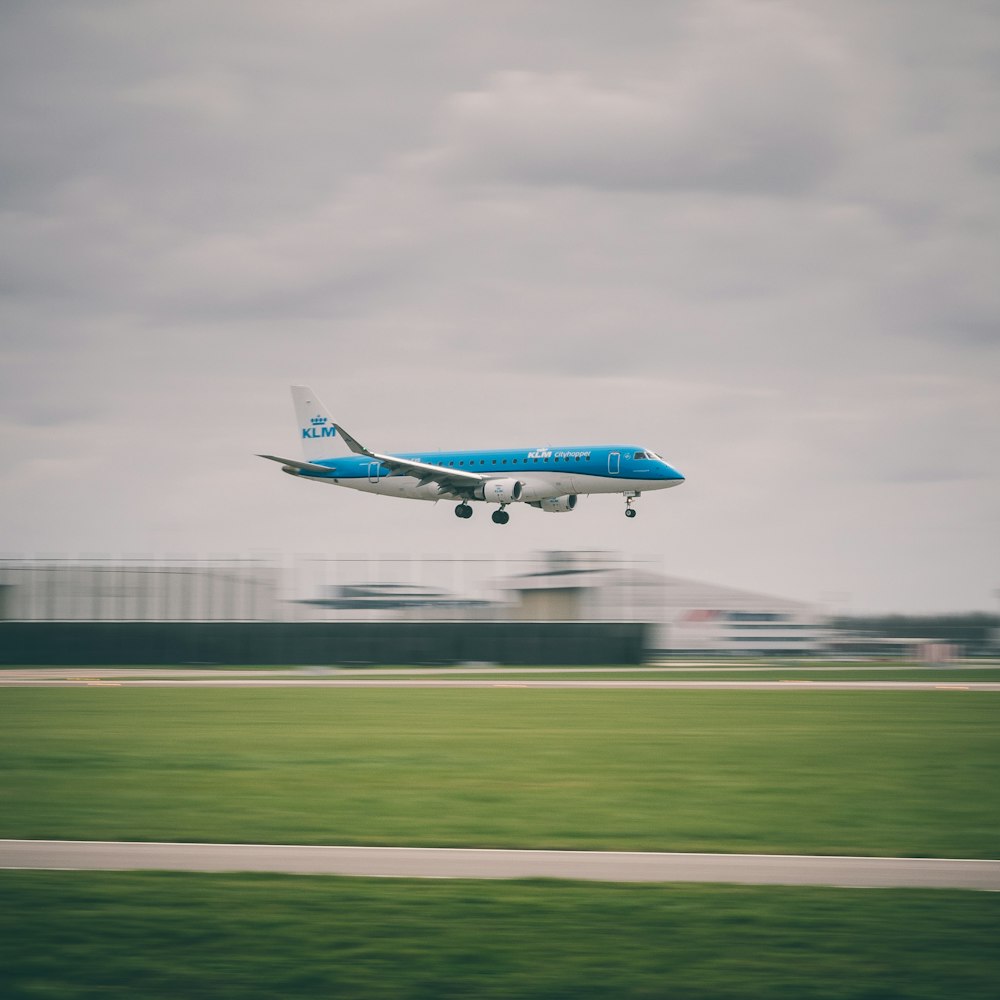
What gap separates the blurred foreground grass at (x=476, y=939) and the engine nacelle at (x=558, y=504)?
50.4m

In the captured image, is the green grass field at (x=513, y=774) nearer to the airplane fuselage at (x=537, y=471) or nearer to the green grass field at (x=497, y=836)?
the green grass field at (x=497, y=836)

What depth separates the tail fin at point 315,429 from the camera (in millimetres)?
70562

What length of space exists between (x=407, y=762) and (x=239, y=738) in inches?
173

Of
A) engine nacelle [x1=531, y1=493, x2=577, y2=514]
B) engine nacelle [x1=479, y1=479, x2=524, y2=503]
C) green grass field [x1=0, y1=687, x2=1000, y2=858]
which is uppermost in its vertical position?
engine nacelle [x1=479, y1=479, x2=524, y2=503]

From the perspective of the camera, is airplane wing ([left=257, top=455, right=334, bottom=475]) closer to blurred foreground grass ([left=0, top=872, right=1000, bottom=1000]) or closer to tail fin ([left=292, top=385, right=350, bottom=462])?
tail fin ([left=292, top=385, right=350, bottom=462])

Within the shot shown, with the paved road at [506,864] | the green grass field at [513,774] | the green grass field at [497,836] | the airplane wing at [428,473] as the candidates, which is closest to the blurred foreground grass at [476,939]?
the green grass field at [497,836]

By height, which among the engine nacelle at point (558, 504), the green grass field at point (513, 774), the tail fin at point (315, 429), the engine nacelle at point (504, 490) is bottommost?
the green grass field at point (513, 774)

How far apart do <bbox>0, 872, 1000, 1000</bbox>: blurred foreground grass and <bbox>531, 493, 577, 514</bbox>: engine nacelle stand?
165 ft

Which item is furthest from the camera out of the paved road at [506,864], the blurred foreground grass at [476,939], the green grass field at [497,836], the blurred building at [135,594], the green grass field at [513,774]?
the blurred building at [135,594]

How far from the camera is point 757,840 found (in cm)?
1326

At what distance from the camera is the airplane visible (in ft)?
191

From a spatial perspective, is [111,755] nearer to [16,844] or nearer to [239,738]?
[239,738]

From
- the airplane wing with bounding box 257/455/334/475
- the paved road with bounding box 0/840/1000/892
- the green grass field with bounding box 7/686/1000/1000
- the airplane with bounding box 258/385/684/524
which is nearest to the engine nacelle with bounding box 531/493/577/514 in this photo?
the airplane with bounding box 258/385/684/524

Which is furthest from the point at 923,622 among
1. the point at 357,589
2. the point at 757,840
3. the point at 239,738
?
the point at 757,840
